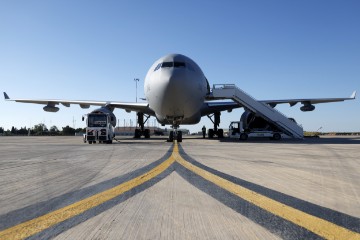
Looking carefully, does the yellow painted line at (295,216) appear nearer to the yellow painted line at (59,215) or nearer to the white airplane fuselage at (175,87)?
the yellow painted line at (59,215)

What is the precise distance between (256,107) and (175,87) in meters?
9.37

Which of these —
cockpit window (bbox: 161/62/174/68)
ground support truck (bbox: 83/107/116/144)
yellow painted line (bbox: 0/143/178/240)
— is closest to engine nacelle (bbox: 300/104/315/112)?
cockpit window (bbox: 161/62/174/68)

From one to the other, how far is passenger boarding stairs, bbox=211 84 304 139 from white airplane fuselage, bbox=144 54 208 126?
3.77 m

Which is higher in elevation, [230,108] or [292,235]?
[230,108]

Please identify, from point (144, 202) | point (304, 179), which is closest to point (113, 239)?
point (144, 202)

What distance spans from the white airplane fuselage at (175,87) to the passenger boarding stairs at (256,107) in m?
3.77

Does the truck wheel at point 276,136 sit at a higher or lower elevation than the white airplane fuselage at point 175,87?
lower

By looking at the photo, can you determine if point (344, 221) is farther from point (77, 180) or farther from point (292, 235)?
point (77, 180)

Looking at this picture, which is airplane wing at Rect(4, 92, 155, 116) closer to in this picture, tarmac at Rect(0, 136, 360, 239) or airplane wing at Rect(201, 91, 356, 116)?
airplane wing at Rect(201, 91, 356, 116)

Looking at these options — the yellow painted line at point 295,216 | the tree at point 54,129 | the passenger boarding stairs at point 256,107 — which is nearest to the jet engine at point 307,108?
the passenger boarding stairs at point 256,107

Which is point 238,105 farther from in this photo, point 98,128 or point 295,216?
point 295,216

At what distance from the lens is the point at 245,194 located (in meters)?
4.09

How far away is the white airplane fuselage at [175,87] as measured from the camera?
63.3 feet

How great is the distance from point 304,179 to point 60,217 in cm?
415
